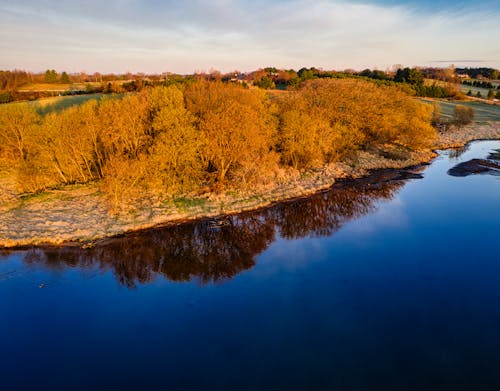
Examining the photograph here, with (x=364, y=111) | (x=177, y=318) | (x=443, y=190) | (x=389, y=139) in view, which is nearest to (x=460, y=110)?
(x=389, y=139)

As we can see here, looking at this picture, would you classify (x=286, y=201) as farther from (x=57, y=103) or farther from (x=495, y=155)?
(x=57, y=103)

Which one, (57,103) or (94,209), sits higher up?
(57,103)

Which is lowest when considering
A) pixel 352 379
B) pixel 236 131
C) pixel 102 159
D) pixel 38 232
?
pixel 352 379

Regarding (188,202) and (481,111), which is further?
(481,111)

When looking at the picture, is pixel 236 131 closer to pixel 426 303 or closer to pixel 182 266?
pixel 182 266

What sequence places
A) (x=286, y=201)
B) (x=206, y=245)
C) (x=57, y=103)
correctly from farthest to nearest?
(x=57, y=103) → (x=286, y=201) → (x=206, y=245)

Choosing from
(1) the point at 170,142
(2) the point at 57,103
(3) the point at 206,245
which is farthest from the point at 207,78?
(3) the point at 206,245

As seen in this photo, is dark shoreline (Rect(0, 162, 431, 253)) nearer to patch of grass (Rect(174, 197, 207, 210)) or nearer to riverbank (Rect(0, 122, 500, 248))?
riverbank (Rect(0, 122, 500, 248))
